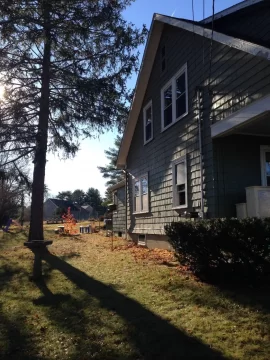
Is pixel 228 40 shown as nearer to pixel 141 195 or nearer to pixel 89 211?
pixel 141 195

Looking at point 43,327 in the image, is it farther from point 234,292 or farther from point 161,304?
point 234,292

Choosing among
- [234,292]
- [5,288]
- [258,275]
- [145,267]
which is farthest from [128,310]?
[5,288]

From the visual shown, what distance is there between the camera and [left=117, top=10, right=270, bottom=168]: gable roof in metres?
7.43

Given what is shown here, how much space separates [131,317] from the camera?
554 centimetres

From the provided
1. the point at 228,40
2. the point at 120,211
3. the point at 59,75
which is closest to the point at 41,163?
the point at 59,75

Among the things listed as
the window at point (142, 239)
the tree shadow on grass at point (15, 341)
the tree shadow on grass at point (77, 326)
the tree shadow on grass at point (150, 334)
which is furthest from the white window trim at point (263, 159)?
the window at point (142, 239)

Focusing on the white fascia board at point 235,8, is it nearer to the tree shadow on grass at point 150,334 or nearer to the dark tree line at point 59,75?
the dark tree line at point 59,75

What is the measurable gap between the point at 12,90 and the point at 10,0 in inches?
137

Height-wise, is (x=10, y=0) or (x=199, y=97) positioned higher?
(x=10, y=0)

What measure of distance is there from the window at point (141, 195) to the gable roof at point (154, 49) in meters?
2.26

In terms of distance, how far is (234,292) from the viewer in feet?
19.9

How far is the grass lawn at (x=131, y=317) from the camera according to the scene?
4.38 meters

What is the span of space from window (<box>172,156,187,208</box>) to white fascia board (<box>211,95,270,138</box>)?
2281 millimetres

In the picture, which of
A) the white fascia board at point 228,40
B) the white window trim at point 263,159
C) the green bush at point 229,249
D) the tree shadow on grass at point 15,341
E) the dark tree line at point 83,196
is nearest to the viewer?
the tree shadow on grass at point 15,341
